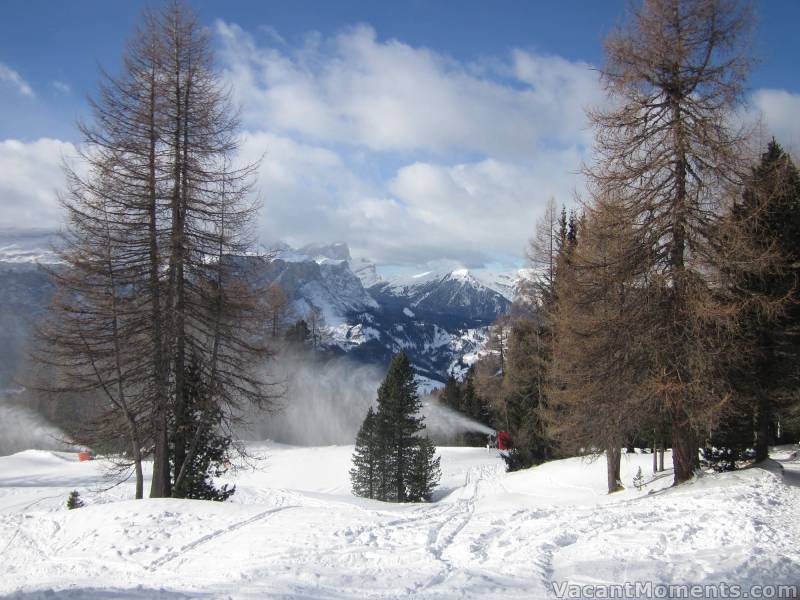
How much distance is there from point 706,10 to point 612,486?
47.1ft

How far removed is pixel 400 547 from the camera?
7273 mm

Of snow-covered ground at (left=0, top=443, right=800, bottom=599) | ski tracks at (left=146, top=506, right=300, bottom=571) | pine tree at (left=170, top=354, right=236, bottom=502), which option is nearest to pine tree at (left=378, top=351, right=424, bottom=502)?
pine tree at (left=170, top=354, right=236, bottom=502)

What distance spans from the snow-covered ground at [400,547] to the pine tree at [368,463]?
614 inches

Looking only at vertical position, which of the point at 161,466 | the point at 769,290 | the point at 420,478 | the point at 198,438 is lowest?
the point at 420,478

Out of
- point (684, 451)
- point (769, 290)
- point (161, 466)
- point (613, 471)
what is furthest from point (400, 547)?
point (613, 471)

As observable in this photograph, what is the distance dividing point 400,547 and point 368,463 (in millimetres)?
21341

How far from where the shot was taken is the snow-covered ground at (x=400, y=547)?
230 inches

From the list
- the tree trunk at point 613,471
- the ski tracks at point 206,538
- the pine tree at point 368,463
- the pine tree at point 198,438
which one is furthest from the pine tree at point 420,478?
the ski tracks at point 206,538

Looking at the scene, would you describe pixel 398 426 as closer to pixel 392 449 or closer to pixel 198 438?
pixel 392 449

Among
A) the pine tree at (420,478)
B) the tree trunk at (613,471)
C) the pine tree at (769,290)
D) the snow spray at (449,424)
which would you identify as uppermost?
the pine tree at (769,290)

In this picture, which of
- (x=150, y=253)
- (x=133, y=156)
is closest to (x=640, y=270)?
(x=150, y=253)

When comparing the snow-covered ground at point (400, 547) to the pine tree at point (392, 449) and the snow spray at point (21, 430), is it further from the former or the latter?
the snow spray at point (21, 430)

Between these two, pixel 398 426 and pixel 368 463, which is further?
pixel 368 463

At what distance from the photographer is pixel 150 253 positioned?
12.1 meters
